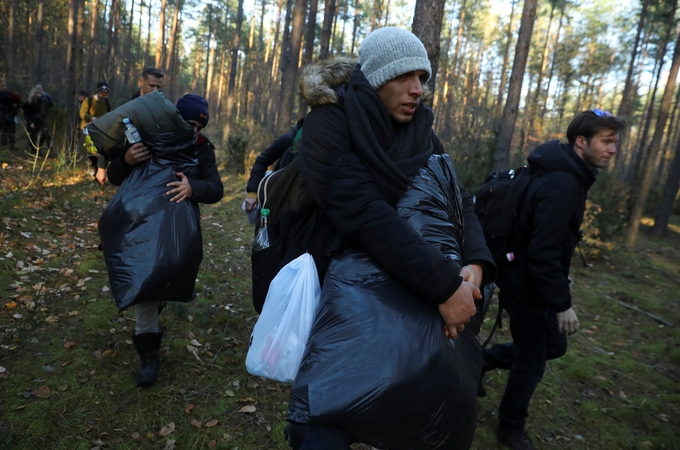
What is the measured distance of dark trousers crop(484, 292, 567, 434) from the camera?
2807 millimetres

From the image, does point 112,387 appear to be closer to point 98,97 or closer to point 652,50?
point 98,97

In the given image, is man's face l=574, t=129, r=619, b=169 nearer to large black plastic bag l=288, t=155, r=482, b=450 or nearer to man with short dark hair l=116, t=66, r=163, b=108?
large black plastic bag l=288, t=155, r=482, b=450

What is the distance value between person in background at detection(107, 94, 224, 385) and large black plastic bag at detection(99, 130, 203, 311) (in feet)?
0.20

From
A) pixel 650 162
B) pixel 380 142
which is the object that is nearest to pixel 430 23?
pixel 380 142

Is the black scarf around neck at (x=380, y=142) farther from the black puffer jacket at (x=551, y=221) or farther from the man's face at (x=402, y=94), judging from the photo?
the black puffer jacket at (x=551, y=221)

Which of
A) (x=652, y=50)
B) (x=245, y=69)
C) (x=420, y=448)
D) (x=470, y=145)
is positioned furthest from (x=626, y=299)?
(x=245, y=69)

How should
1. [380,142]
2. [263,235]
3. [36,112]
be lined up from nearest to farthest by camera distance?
[380,142] < [263,235] < [36,112]

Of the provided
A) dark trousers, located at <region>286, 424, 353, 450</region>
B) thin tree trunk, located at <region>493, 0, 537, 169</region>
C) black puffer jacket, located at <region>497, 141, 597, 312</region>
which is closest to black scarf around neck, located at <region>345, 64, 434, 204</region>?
dark trousers, located at <region>286, 424, 353, 450</region>

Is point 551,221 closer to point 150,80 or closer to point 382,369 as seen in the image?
point 382,369

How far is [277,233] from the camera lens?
1.93 meters

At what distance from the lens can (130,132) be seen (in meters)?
2.64

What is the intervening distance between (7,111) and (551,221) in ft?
41.0

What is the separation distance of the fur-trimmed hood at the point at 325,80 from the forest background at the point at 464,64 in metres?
2.62

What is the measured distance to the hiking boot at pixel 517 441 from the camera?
296 centimetres
